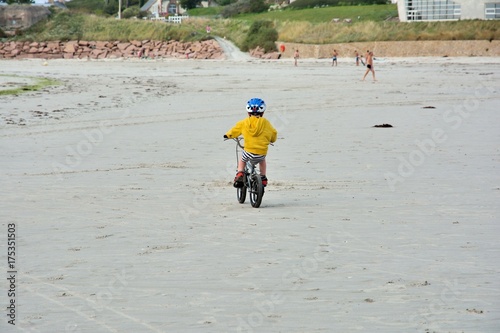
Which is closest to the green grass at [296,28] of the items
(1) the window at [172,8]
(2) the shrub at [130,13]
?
(2) the shrub at [130,13]

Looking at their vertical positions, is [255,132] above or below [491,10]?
below

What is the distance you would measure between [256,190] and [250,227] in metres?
1.33

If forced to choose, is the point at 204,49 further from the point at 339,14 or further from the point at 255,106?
the point at 255,106

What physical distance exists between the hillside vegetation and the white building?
8.26 ft

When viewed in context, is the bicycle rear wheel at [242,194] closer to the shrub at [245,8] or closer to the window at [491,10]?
the window at [491,10]

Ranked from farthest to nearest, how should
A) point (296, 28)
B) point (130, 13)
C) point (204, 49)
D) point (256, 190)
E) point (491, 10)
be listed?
point (130, 13)
point (204, 49)
point (296, 28)
point (491, 10)
point (256, 190)

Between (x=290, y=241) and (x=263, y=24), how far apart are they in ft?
226

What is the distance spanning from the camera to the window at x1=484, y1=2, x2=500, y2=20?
7581 cm

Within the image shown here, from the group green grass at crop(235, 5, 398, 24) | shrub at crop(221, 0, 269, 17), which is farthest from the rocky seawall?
shrub at crop(221, 0, 269, 17)

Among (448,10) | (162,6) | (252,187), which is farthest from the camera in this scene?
(162,6)

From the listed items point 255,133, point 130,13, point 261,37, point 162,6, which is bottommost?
point 255,133

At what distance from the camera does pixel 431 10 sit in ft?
259

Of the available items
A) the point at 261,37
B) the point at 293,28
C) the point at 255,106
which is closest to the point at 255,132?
the point at 255,106

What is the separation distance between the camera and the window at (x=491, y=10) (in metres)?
75.8
